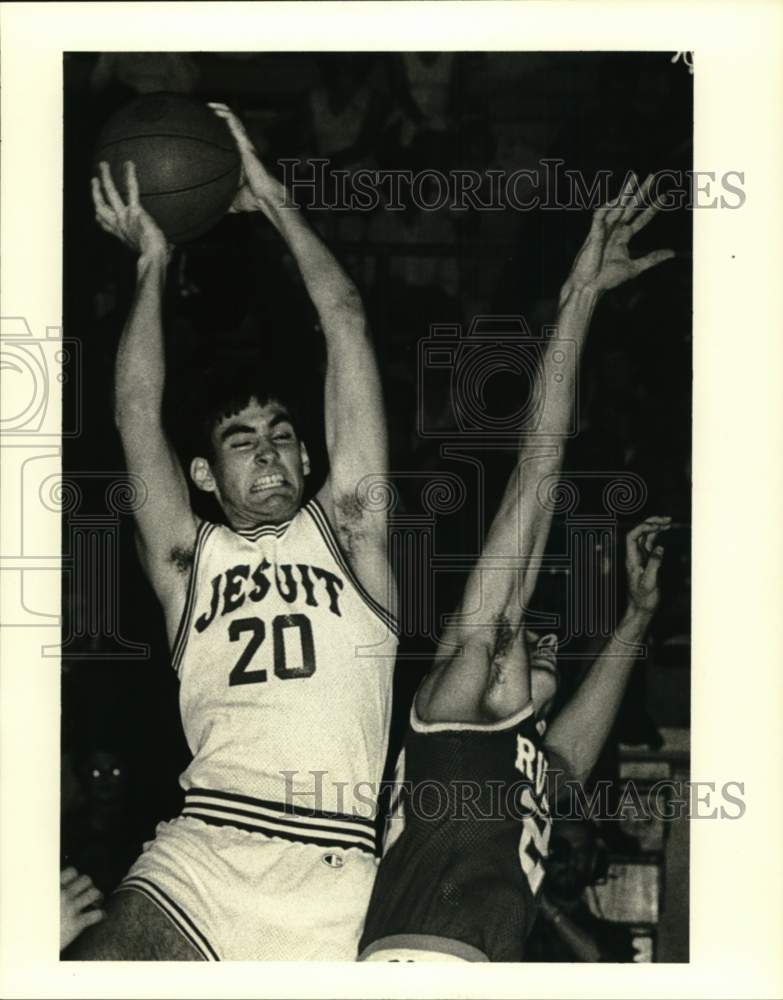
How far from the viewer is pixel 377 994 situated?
288cm

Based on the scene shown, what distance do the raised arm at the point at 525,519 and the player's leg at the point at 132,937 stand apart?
0.87m

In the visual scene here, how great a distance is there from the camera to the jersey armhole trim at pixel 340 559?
2.95 meters

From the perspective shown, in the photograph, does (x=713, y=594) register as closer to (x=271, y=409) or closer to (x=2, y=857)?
(x=271, y=409)

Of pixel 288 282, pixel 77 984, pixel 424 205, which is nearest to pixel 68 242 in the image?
pixel 288 282

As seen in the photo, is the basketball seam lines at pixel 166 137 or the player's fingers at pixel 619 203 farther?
the player's fingers at pixel 619 203

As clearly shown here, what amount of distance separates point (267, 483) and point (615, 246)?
3.68 ft

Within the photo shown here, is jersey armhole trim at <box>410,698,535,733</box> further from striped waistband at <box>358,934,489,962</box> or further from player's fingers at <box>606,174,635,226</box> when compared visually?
player's fingers at <box>606,174,635,226</box>

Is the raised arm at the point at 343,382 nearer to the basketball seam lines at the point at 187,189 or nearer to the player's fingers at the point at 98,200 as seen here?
the basketball seam lines at the point at 187,189

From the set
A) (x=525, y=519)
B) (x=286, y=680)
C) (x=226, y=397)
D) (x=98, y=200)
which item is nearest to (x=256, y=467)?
(x=226, y=397)

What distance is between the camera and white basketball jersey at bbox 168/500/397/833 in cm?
291

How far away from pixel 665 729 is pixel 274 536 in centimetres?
114

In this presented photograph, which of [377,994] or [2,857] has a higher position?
[2,857]

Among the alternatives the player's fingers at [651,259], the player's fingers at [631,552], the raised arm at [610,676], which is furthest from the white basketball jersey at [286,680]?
the player's fingers at [651,259]

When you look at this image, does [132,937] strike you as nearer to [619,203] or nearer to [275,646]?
[275,646]
